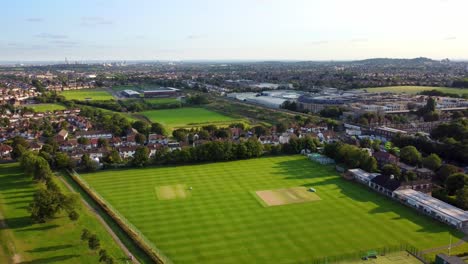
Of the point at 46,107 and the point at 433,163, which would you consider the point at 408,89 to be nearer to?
the point at 433,163

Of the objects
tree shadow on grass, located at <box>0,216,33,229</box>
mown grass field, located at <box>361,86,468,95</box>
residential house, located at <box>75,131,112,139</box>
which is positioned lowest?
tree shadow on grass, located at <box>0,216,33,229</box>

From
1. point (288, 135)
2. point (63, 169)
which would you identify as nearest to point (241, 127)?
point (288, 135)

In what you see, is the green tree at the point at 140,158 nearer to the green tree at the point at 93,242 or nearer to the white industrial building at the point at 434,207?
the green tree at the point at 93,242

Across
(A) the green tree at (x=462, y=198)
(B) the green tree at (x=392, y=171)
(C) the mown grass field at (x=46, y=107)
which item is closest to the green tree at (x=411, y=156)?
(B) the green tree at (x=392, y=171)

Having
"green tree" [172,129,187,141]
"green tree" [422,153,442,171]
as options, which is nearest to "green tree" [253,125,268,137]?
"green tree" [172,129,187,141]

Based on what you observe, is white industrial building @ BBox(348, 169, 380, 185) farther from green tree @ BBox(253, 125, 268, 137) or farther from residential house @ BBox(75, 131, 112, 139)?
residential house @ BBox(75, 131, 112, 139)

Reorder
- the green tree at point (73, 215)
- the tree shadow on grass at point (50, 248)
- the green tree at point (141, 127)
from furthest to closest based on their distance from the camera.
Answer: the green tree at point (141, 127) → the green tree at point (73, 215) → the tree shadow on grass at point (50, 248)
